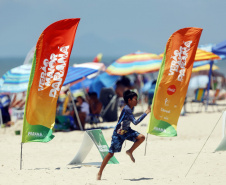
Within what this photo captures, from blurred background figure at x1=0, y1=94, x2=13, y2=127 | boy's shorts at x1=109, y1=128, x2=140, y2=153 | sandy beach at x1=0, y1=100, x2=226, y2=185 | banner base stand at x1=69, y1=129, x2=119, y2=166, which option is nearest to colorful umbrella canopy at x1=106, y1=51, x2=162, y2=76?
blurred background figure at x1=0, y1=94, x2=13, y2=127

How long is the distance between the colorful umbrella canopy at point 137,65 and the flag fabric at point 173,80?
691 centimetres

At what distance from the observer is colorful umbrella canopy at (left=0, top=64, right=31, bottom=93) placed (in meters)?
13.5

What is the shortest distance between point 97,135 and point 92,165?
447mm

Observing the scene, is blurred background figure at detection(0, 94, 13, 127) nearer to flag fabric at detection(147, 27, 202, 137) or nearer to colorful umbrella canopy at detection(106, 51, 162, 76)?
colorful umbrella canopy at detection(106, 51, 162, 76)

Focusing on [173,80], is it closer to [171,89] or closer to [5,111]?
[171,89]

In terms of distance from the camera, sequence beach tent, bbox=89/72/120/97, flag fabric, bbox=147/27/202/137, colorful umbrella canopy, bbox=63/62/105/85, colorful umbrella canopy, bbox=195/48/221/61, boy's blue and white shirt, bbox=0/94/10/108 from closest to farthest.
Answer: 1. flag fabric, bbox=147/27/202/137
2. colorful umbrella canopy, bbox=63/62/105/85
3. boy's blue and white shirt, bbox=0/94/10/108
4. colorful umbrella canopy, bbox=195/48/221/61
5. beach tent, bbox=89/72/120/97

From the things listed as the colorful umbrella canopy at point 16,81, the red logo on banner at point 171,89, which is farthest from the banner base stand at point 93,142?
the colorful umbrella canopy at point 16,81

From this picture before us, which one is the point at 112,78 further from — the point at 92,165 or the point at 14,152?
the point at 92,165

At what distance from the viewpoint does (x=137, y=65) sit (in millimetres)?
15922

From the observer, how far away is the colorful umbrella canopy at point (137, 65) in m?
15.8

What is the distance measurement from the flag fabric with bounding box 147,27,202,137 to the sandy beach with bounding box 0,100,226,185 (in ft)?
1.74

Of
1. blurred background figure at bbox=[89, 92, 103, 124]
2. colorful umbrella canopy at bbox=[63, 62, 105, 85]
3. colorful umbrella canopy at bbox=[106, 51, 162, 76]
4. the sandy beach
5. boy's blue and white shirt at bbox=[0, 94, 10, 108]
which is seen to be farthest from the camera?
colorful umbrella canopy at bbox=[106, 51, 162, 76]

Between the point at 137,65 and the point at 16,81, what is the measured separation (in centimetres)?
391

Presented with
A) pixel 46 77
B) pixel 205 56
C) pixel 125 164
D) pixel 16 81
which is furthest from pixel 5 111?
pixel 125 164
